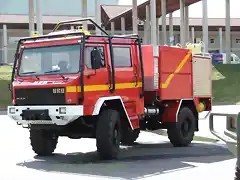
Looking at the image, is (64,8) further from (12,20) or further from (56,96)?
(56,96)

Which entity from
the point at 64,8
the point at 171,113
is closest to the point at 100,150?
the point at 171,113

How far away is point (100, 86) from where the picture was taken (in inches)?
416

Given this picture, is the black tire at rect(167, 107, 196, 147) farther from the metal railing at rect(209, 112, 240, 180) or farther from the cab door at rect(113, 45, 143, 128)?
the metal railing at rect(209, 112, 240, 180)

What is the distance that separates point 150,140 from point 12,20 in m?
51.0

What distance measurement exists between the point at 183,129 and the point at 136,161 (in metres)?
3.18

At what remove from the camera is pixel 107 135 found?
10602mm

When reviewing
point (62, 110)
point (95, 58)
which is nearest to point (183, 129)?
point (95, 58)

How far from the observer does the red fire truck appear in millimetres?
10266

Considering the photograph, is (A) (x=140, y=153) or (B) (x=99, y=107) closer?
(B) (x=99, y=107)

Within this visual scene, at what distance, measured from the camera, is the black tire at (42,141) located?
11.7 m

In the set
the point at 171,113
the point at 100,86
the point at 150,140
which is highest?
the point at 100,86

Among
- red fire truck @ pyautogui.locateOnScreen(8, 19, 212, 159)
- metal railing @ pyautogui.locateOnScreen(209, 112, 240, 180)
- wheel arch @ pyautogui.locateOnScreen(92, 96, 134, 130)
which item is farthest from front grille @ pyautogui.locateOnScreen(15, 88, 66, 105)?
metal railing @ pyautogui.locateOnScreen(209, 112, 240, 180)

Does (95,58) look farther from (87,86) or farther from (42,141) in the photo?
(42,141)

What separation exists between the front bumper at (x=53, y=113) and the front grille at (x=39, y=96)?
125mm
